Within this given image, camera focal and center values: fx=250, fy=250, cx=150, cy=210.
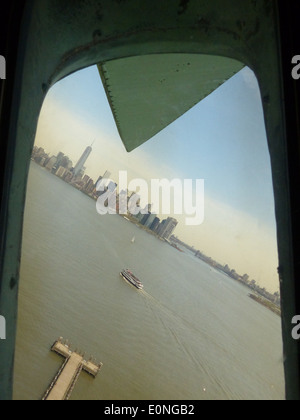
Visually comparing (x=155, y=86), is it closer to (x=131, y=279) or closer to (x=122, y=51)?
(x=122, y=51)

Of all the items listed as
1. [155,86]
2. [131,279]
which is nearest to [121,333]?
[131,279]

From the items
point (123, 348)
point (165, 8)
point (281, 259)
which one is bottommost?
point (123, 348)

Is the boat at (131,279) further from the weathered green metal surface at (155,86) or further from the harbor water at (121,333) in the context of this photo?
the weathered green metal surface at (155,86)

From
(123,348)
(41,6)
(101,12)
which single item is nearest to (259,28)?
(101,12)

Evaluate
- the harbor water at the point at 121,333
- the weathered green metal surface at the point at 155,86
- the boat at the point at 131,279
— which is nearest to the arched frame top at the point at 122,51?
the weathered green metal surface at the point at 155,86

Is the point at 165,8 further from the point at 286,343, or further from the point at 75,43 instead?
the point at 286,343

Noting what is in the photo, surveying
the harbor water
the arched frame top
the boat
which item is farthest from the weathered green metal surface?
the boat
